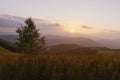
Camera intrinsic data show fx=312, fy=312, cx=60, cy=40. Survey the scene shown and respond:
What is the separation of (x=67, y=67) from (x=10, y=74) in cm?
172

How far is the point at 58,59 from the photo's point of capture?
10414mm

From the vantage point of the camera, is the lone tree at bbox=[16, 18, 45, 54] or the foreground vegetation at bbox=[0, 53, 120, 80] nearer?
the foreground vegetation at bbox=[0, 53, 120, 80]

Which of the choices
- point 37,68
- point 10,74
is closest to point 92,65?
point 37,68

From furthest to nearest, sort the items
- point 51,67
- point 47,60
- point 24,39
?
point 24,39, point 47,60, point 51,67

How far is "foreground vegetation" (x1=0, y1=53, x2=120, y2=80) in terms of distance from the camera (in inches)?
353

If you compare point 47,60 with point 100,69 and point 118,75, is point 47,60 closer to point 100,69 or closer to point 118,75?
point 100,69

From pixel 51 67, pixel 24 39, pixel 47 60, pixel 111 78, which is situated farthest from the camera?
pixel 24 39

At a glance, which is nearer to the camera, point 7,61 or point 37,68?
point 37,68

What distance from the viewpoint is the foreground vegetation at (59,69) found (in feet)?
29.4

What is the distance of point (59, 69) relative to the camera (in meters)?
9.32

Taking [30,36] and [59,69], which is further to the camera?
[30,36]

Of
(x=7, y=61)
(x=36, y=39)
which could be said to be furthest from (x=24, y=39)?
(x=7, y=61)

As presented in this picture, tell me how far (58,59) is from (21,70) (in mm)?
1569

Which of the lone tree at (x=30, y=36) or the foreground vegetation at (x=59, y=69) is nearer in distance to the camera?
the foreground vegetation at (x=59, y=69)
